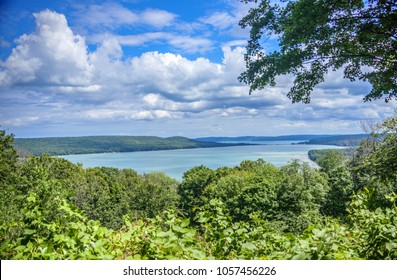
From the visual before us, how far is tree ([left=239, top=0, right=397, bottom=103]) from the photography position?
3.08 meters

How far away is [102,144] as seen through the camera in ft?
13.2

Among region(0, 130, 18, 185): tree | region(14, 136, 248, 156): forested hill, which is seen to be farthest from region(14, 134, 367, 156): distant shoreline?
region(0, 130, 18, 185): tree

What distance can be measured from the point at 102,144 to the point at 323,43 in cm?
270

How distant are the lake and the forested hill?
11 centimetres

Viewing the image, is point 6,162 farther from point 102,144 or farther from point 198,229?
point 198,229

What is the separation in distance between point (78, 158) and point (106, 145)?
57 centimetres

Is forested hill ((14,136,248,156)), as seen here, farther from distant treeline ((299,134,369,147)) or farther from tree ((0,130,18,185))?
tree ((0,130,18,185))

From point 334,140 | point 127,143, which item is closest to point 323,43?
point 334,140

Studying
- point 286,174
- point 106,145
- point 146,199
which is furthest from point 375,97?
point 146,199

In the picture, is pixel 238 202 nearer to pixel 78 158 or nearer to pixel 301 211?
pixel 301 211

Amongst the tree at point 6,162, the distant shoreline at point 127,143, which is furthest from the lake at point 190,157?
the tree at point 6,162

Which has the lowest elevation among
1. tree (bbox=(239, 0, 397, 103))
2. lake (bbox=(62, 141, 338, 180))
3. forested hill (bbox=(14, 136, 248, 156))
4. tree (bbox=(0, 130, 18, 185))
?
→ tree (bbox=(0, 130, 18, 185))

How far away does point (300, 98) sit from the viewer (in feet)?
12.0
